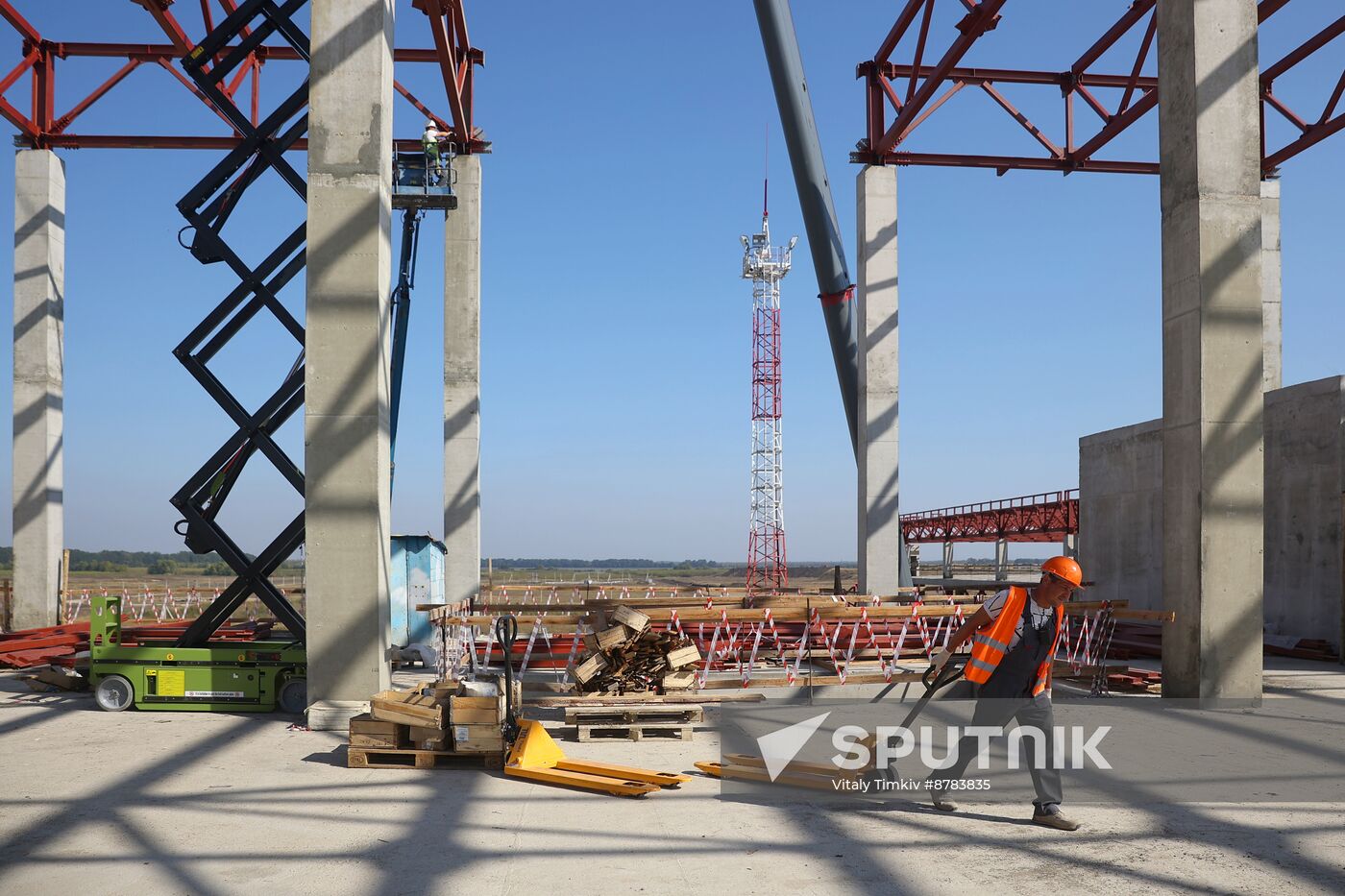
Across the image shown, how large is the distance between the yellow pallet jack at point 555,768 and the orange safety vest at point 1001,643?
9.79 ft

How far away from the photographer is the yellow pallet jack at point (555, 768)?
29.6 ft

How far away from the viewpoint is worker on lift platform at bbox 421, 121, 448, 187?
2075 cm

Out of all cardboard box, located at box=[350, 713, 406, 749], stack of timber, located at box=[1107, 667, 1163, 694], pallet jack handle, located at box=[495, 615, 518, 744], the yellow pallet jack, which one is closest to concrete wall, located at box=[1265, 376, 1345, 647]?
stack of timber, located at box=[1107, 667, 1163, 694]

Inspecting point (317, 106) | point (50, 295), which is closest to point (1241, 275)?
point (317, 106)

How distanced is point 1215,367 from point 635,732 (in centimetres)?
915

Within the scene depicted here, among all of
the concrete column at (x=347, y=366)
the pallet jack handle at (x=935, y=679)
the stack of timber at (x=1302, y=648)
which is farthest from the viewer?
the stack of timber at (x=1302, y=648)

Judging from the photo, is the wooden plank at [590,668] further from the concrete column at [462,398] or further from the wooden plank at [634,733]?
the concrete column at [462,398]

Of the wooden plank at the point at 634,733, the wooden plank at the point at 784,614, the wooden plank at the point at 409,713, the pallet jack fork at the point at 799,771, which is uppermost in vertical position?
the wooden plank at the point at 784,614

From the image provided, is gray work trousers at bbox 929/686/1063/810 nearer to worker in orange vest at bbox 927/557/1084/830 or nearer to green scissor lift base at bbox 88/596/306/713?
worker in orange vest at bbox 927/557/1084/830

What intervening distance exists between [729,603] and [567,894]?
46.1 ft

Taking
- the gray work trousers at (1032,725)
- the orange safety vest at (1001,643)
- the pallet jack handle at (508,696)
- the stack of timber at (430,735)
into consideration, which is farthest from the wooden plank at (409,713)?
the orange safety vest at (1001,643)

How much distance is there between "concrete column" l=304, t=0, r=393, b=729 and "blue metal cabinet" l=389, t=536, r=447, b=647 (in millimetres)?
6821

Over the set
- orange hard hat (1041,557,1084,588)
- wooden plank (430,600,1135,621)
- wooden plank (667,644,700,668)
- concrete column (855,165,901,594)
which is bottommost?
wooden plank (667,644,700,668)

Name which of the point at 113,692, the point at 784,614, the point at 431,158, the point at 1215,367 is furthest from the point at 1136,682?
the point at 431,158
